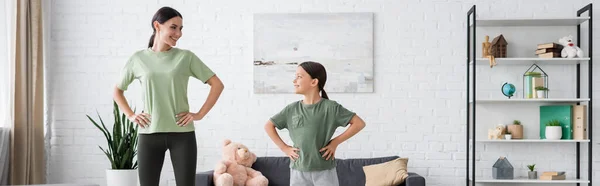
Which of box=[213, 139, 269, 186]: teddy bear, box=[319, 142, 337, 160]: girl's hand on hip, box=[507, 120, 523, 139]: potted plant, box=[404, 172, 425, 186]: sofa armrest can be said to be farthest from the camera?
box=[507, 120, 523, 139]: potted plant

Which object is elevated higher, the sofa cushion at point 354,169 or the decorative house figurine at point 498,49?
the decorative house figurine at point 498,49

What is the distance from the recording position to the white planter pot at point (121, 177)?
5.82 metres

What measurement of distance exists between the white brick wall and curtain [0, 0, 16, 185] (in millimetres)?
559

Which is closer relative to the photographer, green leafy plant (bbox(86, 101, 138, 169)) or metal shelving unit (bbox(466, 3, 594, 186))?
metal shelving unit (bbox(466, 3, 594, 186))

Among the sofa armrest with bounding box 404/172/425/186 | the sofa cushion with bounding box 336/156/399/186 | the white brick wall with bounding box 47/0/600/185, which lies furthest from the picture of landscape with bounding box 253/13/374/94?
the sofa armrest with bounding box 404/172/425/186

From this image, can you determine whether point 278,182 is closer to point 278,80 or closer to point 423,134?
point 278,80

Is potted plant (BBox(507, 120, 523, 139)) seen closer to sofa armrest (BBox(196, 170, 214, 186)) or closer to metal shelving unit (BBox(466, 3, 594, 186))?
metal shelving unit (BBox(466, 3, 594, 186))

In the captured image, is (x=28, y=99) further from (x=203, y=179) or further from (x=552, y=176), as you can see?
(x=552, y=176)

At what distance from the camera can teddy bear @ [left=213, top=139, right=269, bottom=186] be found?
542cm

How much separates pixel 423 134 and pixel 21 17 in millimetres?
3222

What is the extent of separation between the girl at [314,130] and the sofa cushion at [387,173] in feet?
6.28

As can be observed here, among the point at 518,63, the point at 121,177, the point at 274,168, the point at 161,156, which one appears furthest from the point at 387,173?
the point at 161,156

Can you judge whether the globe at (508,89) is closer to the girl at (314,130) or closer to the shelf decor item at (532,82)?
the shelf decor item at (532,82)

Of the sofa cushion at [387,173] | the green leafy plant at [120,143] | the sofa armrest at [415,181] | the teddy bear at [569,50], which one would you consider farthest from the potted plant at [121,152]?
the teddy bear at [569,50]
